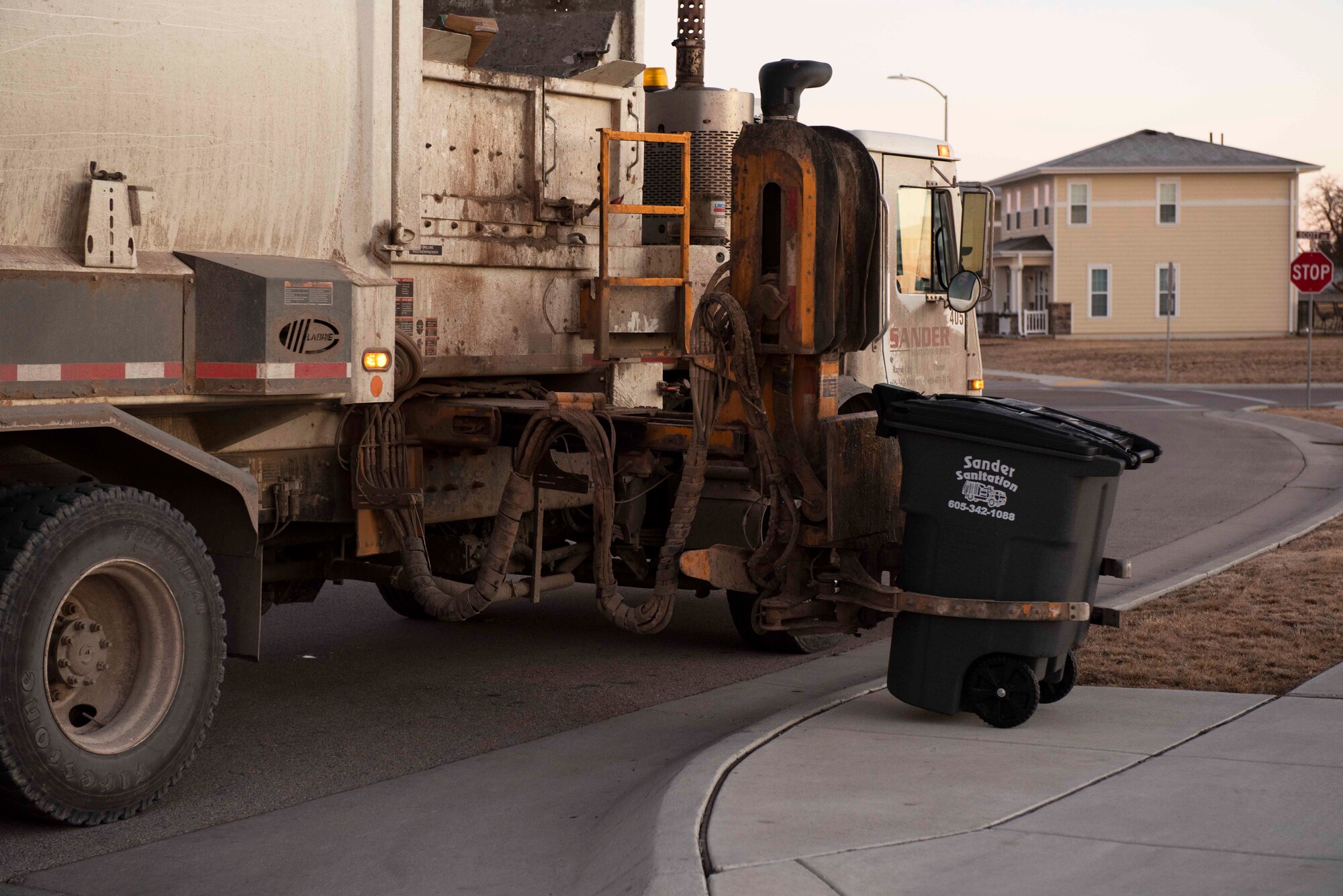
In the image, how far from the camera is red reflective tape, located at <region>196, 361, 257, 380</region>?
5332 mm

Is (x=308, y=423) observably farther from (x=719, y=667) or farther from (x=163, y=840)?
(x=719, y=667)

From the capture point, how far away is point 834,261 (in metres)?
6.39

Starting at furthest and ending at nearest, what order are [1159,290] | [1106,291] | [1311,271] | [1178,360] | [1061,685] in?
[1106,291] → [1159,290] → [1178,360] → [1311,271] → [1061,685]

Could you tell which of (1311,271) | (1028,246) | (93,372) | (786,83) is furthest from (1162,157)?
(93,372)

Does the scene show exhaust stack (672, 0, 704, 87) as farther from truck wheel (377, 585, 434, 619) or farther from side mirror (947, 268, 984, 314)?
truck wheel (377, 585, 434, 619)

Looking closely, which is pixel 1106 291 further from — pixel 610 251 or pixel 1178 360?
pixel 610 251

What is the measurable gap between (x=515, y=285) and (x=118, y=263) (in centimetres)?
229

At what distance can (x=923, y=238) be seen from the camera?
357 inches

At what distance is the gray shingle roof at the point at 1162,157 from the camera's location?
183 ft

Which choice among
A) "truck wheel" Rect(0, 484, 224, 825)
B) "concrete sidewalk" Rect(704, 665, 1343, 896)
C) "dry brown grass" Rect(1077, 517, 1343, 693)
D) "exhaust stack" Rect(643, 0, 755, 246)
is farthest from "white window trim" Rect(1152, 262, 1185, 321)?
"truck wheel" Rect(0, 484, 224, 825)

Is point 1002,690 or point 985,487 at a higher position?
point 985,487

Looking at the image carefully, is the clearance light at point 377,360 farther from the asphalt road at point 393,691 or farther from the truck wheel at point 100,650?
the asphalt road at point 393,691

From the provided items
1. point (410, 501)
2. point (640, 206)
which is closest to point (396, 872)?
point (410, 501)

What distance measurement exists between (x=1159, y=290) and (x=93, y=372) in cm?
5445
